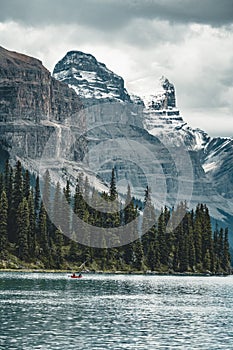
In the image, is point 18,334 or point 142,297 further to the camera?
point 142,297

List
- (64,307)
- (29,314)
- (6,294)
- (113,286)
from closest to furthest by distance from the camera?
(29,314)
(64,307)
(6,294)
(113,286)

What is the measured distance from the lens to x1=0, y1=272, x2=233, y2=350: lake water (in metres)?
77.4

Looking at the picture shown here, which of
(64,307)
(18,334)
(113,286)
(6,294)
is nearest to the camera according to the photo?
(18,334)

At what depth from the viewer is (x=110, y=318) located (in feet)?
315

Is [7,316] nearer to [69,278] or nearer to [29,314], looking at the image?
[29,314]

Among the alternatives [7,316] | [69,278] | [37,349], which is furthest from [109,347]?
[69,278]

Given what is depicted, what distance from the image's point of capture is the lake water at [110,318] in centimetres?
7744

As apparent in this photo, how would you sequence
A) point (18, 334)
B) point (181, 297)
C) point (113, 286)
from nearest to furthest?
1. point (18, 334)
2. point (181, 297)
3. point (113, 286)

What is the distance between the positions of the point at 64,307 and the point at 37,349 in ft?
114

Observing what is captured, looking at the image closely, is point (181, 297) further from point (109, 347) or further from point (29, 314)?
point (109, 347)

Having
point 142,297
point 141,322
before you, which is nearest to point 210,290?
point 142,297

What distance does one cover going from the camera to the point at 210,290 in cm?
16050

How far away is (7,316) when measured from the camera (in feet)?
308

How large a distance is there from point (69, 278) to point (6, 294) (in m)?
58.2
